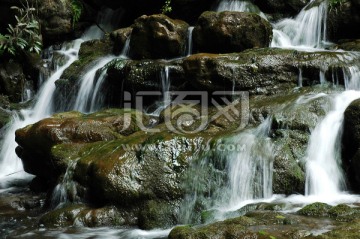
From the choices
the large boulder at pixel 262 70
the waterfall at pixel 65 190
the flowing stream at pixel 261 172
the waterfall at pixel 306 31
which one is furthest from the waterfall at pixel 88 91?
the waterfall at pixel 306 31

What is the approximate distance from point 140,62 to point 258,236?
23.2 ft

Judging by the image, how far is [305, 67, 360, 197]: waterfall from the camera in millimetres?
7203

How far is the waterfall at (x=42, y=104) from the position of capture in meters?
11.8

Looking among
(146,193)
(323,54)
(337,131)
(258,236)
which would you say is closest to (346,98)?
(337,131)

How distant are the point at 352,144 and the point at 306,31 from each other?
20.9 feet

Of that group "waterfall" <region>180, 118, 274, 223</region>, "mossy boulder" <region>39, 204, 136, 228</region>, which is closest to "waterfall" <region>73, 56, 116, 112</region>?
"mossy boulder" <region>39, 204, 136, 228</region>

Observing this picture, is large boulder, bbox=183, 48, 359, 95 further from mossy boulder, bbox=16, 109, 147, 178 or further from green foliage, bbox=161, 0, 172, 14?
green foliage, bbox=161, 0, 172, 14

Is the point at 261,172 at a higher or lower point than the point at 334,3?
lower

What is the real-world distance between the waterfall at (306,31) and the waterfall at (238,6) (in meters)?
1.29

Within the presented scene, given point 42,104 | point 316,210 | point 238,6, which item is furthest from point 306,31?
point 316,210

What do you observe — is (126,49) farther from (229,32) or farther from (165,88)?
(229,32)

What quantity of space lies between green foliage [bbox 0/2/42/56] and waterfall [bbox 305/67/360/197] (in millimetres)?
9782

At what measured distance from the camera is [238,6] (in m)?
14.7

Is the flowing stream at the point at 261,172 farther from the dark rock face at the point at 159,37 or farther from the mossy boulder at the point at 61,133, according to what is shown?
the dark rock face at the point at 159,37
